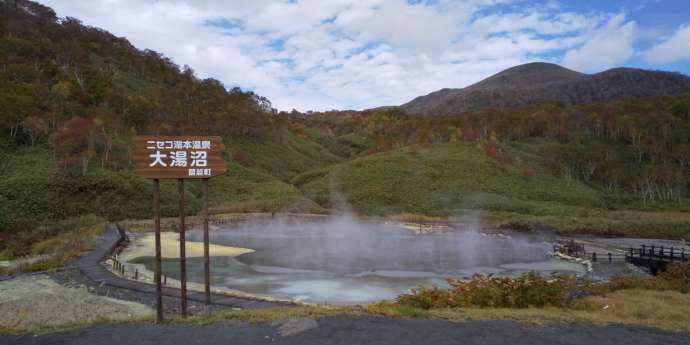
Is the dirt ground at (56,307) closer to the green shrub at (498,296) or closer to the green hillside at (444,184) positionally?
the green shrub at (498,296)

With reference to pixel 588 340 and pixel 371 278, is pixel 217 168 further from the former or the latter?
pixel 371 278

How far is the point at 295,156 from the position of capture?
10312 cm

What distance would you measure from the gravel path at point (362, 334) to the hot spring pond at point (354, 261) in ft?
25.5

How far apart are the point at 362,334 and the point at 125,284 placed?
38.6 feet

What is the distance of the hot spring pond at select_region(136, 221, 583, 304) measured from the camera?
67.6 feet

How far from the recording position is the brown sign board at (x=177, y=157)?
420 inches

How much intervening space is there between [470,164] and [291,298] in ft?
211

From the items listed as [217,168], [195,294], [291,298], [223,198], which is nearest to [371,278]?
[291,298]

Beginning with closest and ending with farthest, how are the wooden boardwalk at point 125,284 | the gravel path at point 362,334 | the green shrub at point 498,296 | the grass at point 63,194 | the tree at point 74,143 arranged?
the gravel path at point 362,334
the green shrub at point 498,296
the wooden boardwalk at point 125,284
the grass at point 63,194
the tree at point 74,143

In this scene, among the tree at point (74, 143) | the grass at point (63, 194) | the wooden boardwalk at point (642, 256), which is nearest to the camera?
the wooden boardwalk at point (642, 256)

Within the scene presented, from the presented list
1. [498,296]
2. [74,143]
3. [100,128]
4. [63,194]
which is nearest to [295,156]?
[100,128]

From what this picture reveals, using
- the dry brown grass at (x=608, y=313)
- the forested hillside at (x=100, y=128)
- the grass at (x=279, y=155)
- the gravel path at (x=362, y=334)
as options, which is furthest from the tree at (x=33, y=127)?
the dry brown grass at (x=608, y=313)

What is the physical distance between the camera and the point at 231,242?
117 feet

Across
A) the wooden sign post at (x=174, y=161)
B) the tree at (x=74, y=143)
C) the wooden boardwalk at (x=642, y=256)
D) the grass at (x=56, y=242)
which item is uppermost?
the tree at (x=74, y=143)
